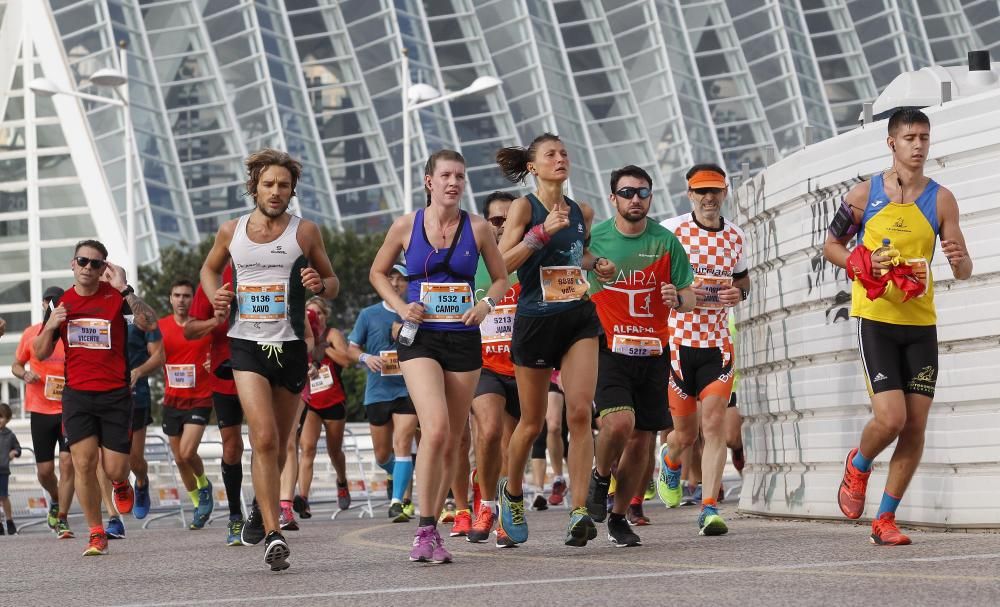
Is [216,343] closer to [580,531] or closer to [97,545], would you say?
[97,545]

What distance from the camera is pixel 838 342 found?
10625 millimetres

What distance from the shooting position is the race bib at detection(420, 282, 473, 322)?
8828 mm

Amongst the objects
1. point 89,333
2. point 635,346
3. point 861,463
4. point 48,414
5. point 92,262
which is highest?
point 92,262

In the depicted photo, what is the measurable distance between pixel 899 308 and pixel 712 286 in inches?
103

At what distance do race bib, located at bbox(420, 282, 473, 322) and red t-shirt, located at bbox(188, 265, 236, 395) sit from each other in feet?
8.62

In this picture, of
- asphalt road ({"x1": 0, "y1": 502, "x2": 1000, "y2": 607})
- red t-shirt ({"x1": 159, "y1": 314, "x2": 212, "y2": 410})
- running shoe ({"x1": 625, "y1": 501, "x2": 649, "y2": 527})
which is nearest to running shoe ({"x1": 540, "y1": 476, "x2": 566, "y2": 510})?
red t-shirt ({"x1": 159, "y1": 314, "x2": 212, "y2": 410})

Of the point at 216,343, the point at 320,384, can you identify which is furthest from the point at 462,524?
the point at 320,384

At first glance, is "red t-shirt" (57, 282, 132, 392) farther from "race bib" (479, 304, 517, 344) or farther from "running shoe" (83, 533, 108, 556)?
"race bib" (479, 304, 517, 344)

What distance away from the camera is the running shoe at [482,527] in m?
9.98

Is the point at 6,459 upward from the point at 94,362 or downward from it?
downward

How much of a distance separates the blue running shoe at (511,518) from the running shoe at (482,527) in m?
0.40

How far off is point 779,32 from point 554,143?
57715 mm

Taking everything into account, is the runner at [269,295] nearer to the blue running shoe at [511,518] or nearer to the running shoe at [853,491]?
the blue running shoe at [511,518]

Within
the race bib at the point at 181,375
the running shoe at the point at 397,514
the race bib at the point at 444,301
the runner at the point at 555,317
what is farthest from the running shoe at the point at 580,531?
the race bib at the point at 181,375
